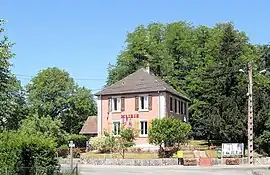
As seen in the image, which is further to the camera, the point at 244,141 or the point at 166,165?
the point at 244,141

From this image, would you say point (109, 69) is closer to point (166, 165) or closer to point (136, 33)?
point (136, 33)

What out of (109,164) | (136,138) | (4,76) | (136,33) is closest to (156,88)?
(136,138)

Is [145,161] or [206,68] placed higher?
[206,68]

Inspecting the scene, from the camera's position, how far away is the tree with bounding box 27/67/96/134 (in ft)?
262

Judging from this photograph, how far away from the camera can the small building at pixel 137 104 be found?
57.7 metres

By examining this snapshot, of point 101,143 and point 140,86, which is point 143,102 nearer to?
point 140,86

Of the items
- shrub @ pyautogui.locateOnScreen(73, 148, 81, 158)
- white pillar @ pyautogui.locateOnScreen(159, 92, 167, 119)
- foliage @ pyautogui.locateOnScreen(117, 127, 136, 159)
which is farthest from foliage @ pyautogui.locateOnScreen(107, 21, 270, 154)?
shrub @ pyautogui.locateOnScreen(73, 148, 81, 158)

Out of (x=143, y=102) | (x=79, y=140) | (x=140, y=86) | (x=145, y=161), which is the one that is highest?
(x=140, y=86)

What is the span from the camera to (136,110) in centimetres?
5903

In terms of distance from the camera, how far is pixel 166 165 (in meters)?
44.5

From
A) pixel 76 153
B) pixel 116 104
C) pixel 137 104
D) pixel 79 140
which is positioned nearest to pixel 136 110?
pixel 137 104

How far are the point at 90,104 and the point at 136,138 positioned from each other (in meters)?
28.3

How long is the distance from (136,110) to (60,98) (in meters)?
24.0

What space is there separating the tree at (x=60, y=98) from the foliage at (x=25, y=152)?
53669 millimetres
